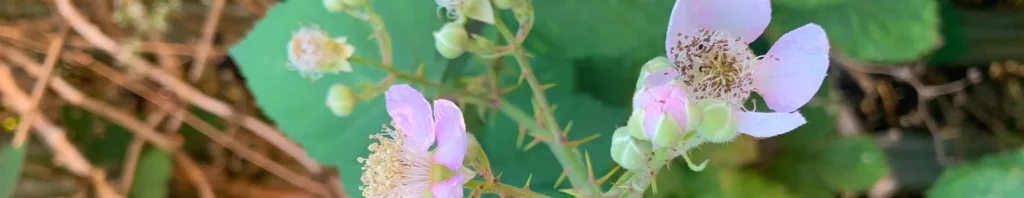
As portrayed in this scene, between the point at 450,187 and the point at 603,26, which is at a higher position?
the point at 603,26

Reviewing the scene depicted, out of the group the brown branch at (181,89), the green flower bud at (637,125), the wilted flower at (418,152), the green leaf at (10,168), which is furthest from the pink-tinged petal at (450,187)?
the green leaf at (10,168)

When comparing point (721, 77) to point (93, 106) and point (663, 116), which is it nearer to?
point (663, 116)

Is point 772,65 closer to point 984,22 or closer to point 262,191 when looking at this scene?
point 984,22

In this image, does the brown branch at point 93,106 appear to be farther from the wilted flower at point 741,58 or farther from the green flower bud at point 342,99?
the wilted flower at point 741,58

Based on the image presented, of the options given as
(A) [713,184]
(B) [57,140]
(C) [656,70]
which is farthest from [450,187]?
(B) [57,140]

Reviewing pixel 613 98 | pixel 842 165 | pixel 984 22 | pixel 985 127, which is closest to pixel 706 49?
pixel 613 98

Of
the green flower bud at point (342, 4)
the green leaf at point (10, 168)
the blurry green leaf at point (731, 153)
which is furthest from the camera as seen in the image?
the green leaf at point (10, 168)
